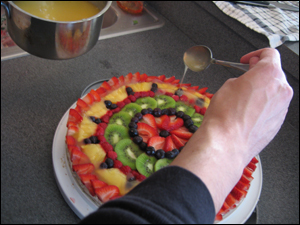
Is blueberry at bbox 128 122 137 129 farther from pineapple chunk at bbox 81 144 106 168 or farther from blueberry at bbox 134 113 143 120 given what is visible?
pineapple chunk at bbox 81 144 106 168

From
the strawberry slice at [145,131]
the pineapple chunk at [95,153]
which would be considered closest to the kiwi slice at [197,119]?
the strawberry slice at [145,131]

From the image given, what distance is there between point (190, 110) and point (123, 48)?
24.8 inches

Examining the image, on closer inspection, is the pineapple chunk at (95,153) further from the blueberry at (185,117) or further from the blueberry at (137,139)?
the blueberry at (185,117)

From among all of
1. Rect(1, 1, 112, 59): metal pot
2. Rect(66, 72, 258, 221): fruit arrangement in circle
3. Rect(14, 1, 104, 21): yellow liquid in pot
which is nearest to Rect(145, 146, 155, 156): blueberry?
Rect(66, 72, 258, 221): fruit arrangement in circle

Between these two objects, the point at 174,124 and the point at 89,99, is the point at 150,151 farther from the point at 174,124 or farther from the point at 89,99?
the point at 89,99

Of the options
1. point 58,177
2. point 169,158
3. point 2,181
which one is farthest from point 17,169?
point 169,158

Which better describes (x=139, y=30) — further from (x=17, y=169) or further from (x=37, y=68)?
(x=17, y=169)

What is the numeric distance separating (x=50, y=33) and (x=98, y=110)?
322mm

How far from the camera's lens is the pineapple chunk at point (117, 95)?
1.02 m

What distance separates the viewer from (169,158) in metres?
0.87

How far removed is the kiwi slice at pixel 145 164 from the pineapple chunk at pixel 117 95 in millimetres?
282

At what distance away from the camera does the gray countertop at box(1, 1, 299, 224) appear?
0.84 m

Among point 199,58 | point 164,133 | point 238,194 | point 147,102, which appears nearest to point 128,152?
point 164,133

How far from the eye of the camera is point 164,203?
40cm
